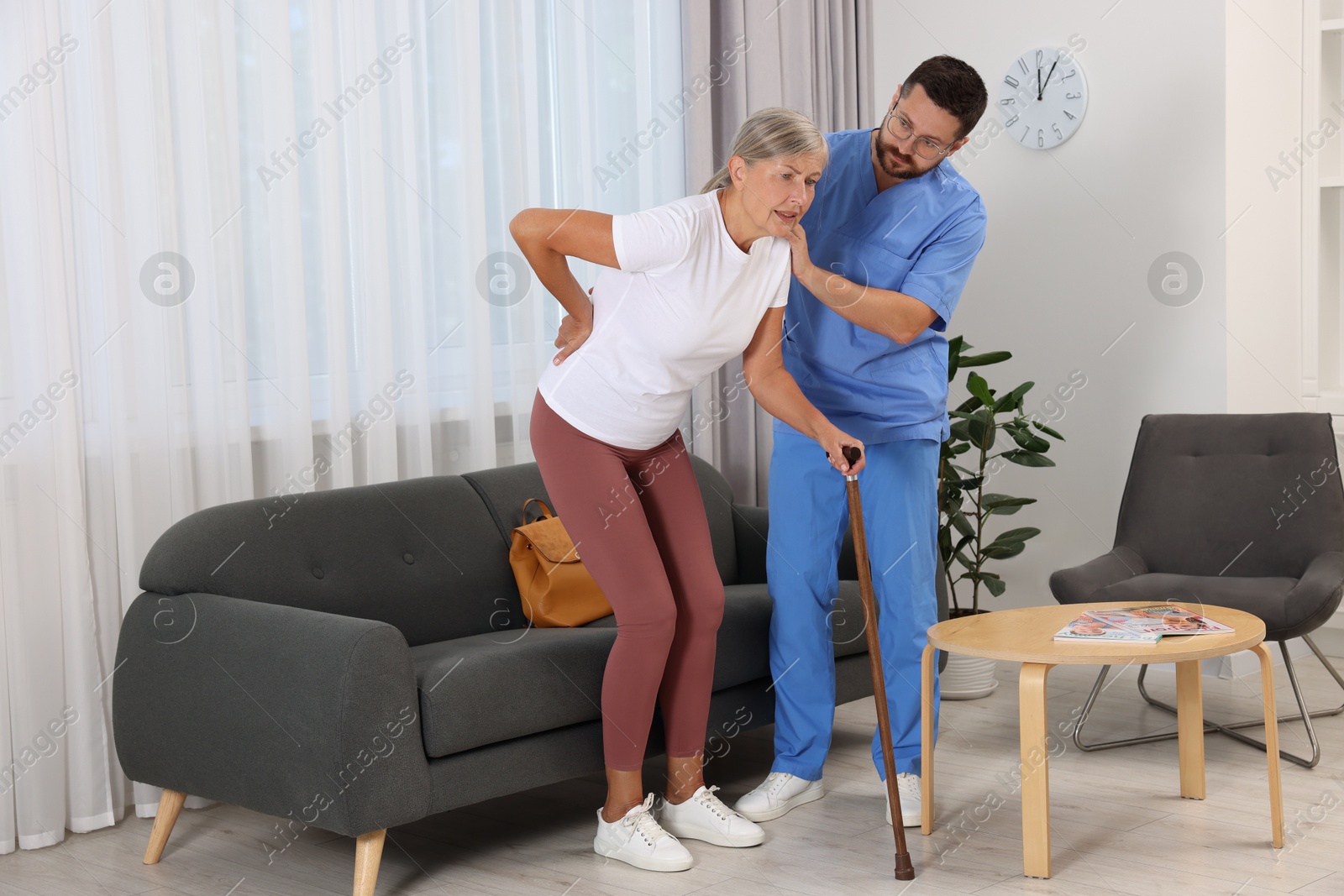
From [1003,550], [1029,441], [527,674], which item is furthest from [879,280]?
Answer: [1003,550]

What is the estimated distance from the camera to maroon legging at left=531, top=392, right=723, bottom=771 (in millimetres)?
2357

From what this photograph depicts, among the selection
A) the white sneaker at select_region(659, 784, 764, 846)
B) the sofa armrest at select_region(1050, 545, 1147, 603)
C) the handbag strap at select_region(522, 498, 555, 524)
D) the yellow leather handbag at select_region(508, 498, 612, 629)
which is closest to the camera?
the white sneaker at select_region(659, 784, 764, 846)

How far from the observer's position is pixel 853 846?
2523mm

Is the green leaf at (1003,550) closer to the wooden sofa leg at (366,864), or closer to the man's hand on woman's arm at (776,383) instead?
the man's hand on woman's arm at (776,383)

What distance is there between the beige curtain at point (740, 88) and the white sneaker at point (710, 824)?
1.55 metres

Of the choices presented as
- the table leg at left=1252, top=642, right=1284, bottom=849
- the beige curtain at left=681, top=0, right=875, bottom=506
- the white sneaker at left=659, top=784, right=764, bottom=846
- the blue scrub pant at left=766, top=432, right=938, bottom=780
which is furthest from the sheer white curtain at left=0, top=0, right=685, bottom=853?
the table leg at left=1252, top=642, right=1284, bottom=849

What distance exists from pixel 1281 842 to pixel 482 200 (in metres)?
2.33

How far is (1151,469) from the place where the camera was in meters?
3.56

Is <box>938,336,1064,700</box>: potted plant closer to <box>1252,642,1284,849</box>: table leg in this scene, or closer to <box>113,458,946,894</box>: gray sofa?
<box>113,458,946,894</box>: gray sofa

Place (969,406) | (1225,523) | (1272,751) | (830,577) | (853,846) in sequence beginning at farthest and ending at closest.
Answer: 1. (969,406)
2. (1225,523)
3. (830,577)
4. (853,846)
5. (1272,751)

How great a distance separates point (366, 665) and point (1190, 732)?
171 centimetres

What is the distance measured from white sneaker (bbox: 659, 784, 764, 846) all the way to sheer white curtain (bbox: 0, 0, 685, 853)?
117cm

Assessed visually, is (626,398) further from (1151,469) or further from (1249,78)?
(1249,78)

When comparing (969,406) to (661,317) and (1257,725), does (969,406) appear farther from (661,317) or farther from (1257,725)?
(661,317)
